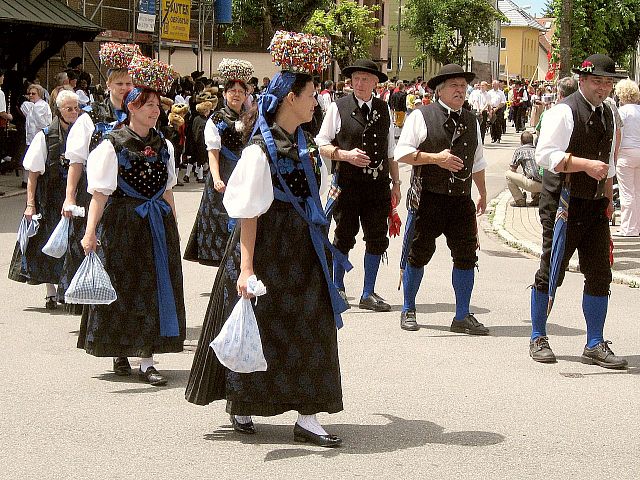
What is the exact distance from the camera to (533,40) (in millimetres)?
133500

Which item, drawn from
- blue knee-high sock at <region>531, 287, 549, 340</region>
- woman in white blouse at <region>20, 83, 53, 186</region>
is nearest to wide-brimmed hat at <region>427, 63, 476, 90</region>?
blue knee-high sock at <region>531, 287, 549, 340</region>

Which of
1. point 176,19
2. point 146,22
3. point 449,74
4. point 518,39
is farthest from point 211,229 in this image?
point 518,39

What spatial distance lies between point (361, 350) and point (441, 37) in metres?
64.9

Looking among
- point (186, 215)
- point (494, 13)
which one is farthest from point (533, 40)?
point (186, 215)

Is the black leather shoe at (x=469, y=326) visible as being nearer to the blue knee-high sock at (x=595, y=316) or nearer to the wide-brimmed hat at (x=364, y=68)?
the blue knee-high sock at (x=595, y=316)

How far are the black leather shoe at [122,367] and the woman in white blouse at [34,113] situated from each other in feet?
43.0


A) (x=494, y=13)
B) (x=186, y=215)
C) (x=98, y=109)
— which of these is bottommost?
(x=186, y=215)

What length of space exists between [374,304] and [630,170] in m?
5.76

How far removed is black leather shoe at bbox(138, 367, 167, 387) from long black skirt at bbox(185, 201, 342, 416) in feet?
4.45

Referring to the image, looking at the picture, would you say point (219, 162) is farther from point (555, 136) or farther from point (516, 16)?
point (516, 16)

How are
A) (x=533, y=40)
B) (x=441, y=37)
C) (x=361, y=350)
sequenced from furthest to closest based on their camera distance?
(x=533, y=40) < (x=441, y=37) < (x=361, y=350)

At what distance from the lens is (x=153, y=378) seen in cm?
718

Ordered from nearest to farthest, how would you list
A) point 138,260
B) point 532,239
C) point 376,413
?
point 376,413, point 138,260, point 532,239

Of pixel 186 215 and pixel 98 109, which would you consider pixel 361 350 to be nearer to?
pixel 98 109
